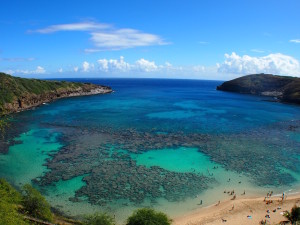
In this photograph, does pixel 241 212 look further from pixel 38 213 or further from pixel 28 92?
pixel 28 92

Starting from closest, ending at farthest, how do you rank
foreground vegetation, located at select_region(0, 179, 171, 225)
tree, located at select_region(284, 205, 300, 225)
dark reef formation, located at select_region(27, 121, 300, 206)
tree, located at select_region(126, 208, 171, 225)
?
foreground vegetation, located at select_region(0, 179, 171, 225)
tree, located at select_region(126, 208, 171, 225)
tree, located at select_region(284, 205, 300, 225)
dark reef formation, located at select_region(27, 121, 300, 206)

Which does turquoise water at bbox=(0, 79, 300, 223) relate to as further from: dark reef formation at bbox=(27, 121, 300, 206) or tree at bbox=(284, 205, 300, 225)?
tree at bbox=(284, 205, 300, 225)

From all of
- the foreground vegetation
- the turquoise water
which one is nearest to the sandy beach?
the turquoise water

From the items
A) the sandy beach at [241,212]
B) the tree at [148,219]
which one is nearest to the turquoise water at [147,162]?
the sandy beach at [241,212]

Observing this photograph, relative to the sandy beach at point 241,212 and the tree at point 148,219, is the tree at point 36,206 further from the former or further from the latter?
the sandy beach at point 241,212

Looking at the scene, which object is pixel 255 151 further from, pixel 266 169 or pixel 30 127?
pixel 30 127

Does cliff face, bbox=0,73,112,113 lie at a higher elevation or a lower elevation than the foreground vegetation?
higher

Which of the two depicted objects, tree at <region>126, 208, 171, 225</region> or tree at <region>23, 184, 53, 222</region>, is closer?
tree at <region>126, 208, 171, 225</region>
